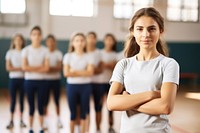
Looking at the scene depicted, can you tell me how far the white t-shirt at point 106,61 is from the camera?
4746mm

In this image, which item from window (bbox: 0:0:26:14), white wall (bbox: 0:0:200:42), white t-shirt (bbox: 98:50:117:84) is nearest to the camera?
white t-shirt (bbox: 98:50:117:84)

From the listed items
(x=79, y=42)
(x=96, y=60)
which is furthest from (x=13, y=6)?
(x=79, y=42)

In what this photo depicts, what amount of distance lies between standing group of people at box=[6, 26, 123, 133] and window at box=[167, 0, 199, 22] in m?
7.72

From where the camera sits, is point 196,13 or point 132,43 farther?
point 196,13

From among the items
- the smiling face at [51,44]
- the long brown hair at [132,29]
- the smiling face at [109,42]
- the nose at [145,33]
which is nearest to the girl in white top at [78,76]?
the smiling face at [109,42]

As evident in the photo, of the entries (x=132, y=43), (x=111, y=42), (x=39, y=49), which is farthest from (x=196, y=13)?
(x=132, y=43)

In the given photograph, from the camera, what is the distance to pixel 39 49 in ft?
15.0

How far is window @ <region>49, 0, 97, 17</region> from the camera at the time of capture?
11010 mm

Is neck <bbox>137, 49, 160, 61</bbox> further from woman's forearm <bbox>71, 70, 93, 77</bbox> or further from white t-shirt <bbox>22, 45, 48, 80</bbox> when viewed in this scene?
white t-shirt <bbox>22, 45, 48, 80</bbox>

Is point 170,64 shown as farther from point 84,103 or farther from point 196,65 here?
point 196,65

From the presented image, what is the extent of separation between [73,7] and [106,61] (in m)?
6.65

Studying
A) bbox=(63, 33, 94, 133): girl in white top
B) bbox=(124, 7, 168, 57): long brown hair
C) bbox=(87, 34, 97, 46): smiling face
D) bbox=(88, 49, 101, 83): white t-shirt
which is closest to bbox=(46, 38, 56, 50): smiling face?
bbox=(87, 34, 97, 46): smiling face

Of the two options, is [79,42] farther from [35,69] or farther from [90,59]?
[35,69]

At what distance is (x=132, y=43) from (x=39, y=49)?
9.86 ft
